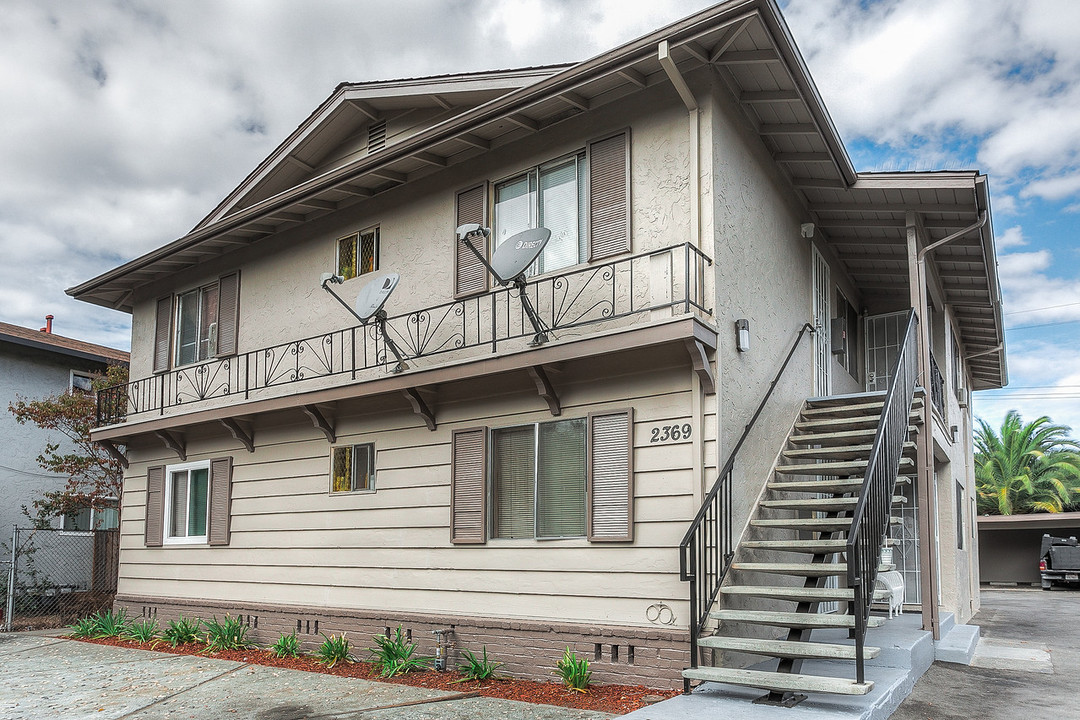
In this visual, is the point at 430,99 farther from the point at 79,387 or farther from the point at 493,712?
the point at 79,387

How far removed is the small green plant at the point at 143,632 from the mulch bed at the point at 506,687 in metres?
1.73

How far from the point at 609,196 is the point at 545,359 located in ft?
6.14

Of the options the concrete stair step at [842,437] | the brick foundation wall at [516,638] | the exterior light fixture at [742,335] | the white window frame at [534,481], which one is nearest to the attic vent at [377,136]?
the white window frame at [534,481]

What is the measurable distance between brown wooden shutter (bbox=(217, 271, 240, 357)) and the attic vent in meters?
2.91

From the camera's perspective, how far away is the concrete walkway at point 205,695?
7375 millimetres

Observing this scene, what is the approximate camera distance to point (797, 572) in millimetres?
7020

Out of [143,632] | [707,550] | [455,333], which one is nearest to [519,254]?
[455,333]

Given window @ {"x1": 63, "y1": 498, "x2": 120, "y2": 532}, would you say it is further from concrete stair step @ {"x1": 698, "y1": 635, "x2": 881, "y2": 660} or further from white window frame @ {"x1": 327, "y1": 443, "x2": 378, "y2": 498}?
concrete stair step @ {"x1": 698, "y1": 635, "x2": 881, "y2": 660}


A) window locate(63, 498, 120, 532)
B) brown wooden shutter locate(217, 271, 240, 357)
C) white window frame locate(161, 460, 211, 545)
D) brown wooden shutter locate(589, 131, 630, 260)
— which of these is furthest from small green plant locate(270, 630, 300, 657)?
window locate(63, 498, 120, 532)

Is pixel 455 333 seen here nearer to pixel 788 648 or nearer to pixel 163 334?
pixel 788 648

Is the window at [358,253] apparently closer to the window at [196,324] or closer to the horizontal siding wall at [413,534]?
the horizontal siding wall at [413,534]

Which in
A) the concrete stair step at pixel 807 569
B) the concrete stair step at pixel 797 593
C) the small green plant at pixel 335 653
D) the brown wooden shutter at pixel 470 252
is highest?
the brown wooden shutter at pixel 470 252

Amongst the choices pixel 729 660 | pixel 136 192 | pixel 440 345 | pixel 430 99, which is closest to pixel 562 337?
pixel 440 345

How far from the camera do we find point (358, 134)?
12.6 metres
